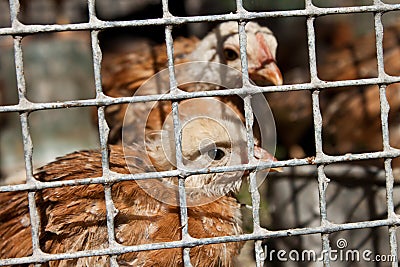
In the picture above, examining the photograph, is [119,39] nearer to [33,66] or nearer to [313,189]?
[33,66]

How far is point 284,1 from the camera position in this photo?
5.07 m

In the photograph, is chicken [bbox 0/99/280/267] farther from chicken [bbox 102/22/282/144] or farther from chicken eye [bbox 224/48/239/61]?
chicken eye [bbox 224/48/239/61]

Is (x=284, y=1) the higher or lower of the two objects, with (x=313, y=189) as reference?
higher

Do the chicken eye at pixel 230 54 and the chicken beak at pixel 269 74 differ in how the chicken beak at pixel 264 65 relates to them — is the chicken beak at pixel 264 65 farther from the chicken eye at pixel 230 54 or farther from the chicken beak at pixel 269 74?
the chicken eye at pixel 230 54

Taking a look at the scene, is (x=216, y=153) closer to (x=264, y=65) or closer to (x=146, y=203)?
(x=146, y=203)

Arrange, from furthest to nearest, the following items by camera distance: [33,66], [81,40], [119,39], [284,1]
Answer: [119,39], [284,1], [81,40], [33,66]

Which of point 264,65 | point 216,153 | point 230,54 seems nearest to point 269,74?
point 264,65

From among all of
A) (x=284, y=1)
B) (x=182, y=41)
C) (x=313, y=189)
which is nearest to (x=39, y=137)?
(x=182, y=41)

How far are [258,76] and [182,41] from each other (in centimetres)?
53

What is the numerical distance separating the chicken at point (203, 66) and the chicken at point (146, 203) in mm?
242

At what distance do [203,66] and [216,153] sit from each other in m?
0.57

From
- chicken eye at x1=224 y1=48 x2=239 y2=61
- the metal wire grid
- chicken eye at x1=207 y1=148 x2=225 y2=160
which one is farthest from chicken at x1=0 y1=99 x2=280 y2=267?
chicken eye at x1=224 y1=48 x2=239 y2=61

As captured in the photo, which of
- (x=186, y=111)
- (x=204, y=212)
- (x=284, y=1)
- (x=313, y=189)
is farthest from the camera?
(x=284, y=1)

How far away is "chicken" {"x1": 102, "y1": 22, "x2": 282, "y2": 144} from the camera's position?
6.59ft
